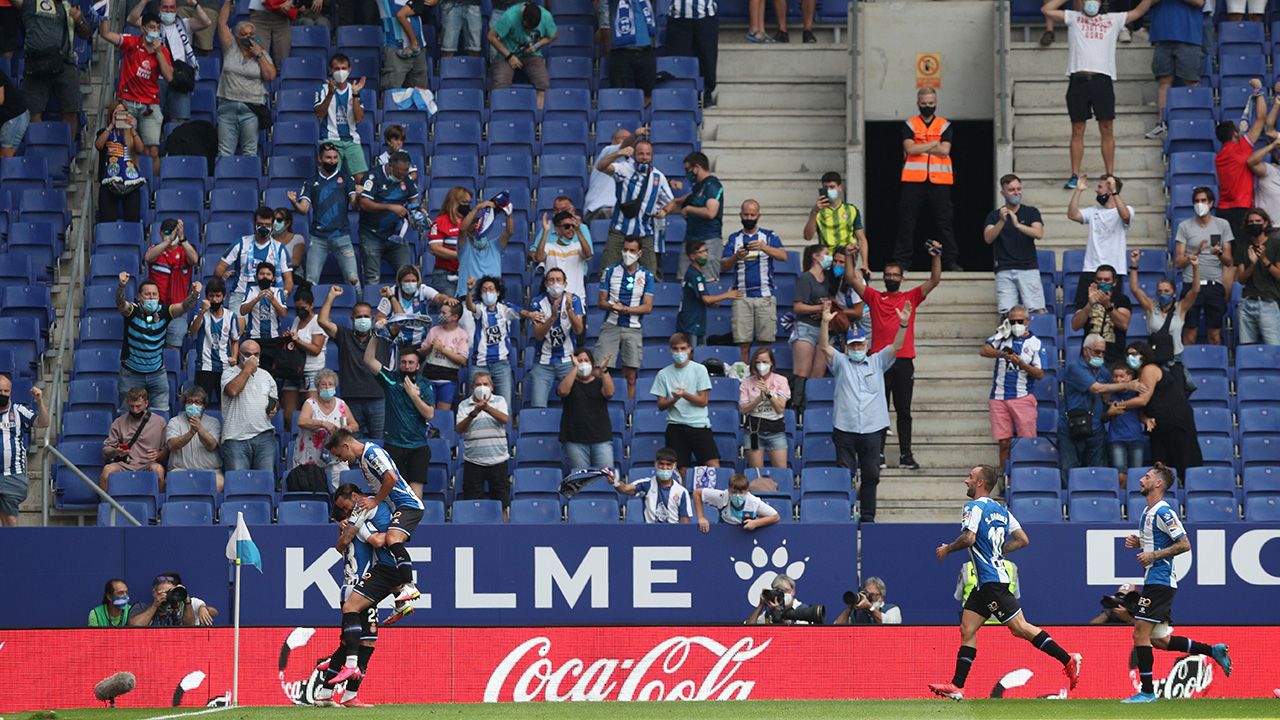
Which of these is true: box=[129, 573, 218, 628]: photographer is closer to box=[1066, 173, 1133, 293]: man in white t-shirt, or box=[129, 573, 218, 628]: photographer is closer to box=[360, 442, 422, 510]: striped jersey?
box=[360, 442, 422, 510]: striped jersey

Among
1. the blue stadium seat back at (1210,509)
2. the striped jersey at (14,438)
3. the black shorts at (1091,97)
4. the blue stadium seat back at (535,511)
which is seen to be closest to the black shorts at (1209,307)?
the blue stadium seat back at (1210,509)

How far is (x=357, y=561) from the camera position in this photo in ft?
51.8

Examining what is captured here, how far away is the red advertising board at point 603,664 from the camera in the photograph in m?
17.2

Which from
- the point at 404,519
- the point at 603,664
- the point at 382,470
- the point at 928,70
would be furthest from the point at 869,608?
the point at 928,70

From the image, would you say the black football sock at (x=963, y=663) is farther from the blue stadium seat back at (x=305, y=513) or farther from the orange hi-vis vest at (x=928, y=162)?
the orange hi-vis vest at (x=928, y=162)

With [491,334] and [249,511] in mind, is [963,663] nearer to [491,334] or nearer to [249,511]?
[491,334]

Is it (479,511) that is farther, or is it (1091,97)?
(1091,97)

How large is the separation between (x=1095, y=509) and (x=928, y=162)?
15.7 feet

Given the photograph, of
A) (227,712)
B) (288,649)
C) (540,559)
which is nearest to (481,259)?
(540,559)

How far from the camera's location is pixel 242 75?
23125mm

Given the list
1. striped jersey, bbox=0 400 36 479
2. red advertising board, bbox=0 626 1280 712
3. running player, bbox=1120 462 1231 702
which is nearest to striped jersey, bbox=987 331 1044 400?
red advertising board, bbox=0 626 1280 712

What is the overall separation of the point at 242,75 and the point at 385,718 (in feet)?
35.9

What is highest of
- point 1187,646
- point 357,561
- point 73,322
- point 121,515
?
point 73,322

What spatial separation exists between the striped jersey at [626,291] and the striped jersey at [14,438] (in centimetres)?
586
